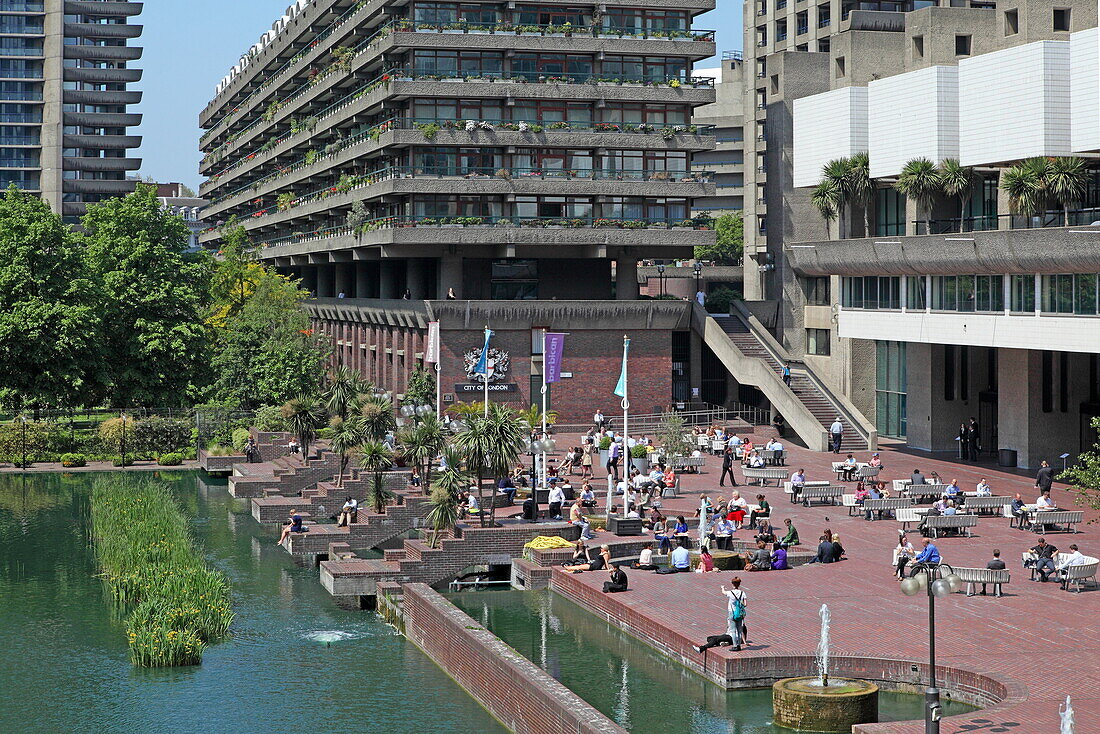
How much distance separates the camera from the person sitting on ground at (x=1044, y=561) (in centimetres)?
3431

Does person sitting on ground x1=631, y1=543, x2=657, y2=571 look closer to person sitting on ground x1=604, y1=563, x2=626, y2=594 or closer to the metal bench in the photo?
person sitting on ground x1=604, y1=563, x2=626, y2=594

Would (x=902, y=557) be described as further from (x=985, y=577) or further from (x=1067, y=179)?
(x=1067, y=179)

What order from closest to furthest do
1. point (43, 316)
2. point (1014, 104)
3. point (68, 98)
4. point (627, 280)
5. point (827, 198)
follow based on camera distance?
point (1014, 104), point (827, 198), point (43, 316), point (627, 280), point (68, 98)

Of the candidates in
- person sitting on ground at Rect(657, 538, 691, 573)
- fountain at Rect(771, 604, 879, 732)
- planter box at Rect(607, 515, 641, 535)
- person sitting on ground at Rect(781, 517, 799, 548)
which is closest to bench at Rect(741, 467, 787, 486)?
planter box at Rect(607, 515, 641, 535)

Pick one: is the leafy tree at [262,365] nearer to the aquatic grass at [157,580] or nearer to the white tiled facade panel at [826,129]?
the aquatic grass at [157,580]

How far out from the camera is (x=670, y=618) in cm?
3119

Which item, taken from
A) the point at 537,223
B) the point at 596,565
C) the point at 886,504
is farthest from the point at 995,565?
the point at 537,223

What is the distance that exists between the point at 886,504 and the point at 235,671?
22700mm

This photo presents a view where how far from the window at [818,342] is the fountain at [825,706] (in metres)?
48.3

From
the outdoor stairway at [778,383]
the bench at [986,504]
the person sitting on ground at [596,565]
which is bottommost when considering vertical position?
the person sitting on ground at [596,565]

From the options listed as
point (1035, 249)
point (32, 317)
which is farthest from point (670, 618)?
point (32, 317)

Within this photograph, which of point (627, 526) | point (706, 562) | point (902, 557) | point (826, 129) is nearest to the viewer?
point (902, 557)

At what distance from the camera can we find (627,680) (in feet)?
92.8

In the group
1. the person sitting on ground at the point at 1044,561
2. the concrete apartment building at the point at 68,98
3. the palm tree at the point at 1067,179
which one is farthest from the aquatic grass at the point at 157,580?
the concrete apartment building at the point at 68,98
